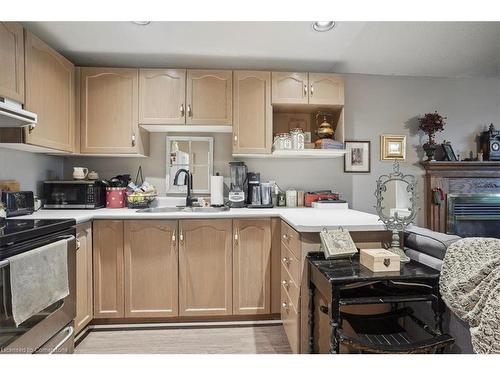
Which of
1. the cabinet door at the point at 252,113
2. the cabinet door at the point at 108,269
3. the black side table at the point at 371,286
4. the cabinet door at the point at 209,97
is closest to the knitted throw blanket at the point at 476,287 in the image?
the black side table at the point at 371,286

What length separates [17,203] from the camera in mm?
1837

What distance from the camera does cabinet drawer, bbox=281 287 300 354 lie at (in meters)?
1.58

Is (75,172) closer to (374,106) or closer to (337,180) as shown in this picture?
(337,180)

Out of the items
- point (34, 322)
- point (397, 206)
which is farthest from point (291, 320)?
point (34, 322)

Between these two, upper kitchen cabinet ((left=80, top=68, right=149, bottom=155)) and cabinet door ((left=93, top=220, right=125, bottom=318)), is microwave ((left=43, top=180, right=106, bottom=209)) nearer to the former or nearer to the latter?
upper kitchen cabinet ((left=80, top=68, right=149, bottom=155))

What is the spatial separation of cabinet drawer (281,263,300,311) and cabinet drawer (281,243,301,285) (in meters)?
0.03

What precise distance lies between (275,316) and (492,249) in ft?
5.12

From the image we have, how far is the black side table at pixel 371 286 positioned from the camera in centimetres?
114

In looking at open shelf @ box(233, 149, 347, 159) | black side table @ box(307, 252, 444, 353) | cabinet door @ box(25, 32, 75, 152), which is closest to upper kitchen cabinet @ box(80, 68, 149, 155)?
cabinet door @ box(25, 32, 75, 152)

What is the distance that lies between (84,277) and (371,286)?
190 cm

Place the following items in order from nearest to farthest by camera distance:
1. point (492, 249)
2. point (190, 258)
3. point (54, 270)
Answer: point (492, 249) → point (54, 270) → point (190, 258)

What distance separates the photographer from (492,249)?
1.08 m

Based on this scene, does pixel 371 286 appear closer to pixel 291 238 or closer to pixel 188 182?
pixel 291 238
